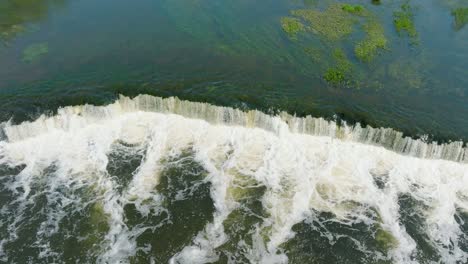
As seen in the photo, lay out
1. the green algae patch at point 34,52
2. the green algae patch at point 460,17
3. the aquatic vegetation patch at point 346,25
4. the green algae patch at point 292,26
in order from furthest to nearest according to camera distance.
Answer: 1. the green algae patch at point 460,17
2. the green algae patch at point 292,26
3. the aquatic vegetation patch at point 346,25
4. the green algae patch at point 34,52

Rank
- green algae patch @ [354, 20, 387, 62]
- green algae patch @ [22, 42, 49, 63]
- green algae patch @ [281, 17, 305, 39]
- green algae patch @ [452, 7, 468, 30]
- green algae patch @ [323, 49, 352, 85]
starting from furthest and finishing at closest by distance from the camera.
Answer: green algae patch @ [452, 7, 468, 30]
green algae patch @ [281, 17, 305, 39]
green algae patch @ [354, 20, 387, 62]
green algae patch @ [22, 42, 49, 63]
green algae patch @ [323, 49, 352, 85]

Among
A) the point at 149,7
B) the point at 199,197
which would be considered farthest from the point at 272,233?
the point at 149,7

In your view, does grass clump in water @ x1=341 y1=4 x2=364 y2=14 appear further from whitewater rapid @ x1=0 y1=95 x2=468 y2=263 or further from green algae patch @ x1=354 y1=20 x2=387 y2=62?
whitewater rapid @ x1=0 y1=95 x2=468 y2=263

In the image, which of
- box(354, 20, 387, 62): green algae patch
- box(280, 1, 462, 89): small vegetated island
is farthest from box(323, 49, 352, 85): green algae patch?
box(354, 20, 387, 62): green algae patch

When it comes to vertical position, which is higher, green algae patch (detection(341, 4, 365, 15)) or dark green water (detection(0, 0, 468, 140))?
green algae patch (detection(341, 4, 365, 15))

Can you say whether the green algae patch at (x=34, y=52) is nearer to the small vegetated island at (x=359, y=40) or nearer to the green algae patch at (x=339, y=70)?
the small vegetated island at (x=359, y=40)

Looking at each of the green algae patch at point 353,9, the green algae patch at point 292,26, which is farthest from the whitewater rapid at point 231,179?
the green algae patch at point 353,9

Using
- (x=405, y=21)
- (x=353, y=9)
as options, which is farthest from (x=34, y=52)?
(x=405, y=21)
